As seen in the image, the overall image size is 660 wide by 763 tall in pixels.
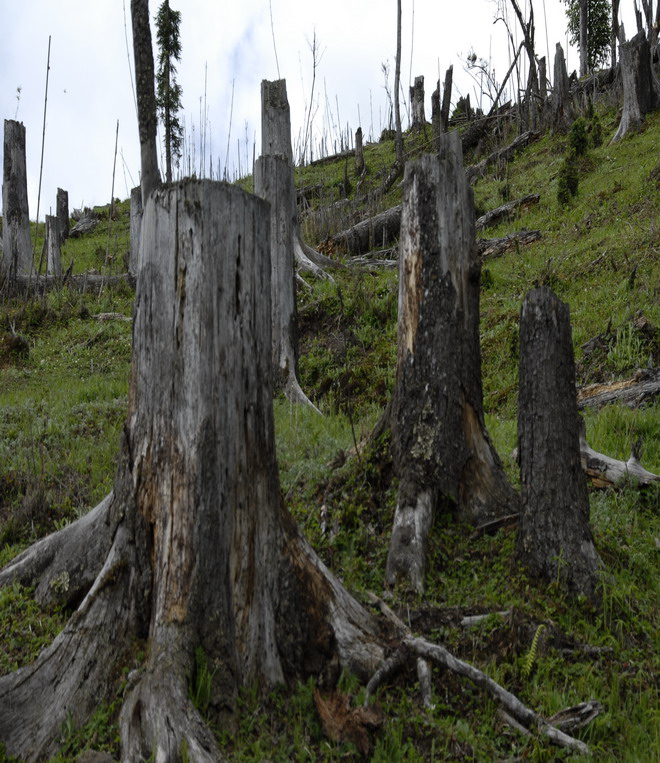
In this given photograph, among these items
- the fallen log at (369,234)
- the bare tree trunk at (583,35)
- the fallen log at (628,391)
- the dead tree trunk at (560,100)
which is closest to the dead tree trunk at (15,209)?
the fallen log at (369,234)

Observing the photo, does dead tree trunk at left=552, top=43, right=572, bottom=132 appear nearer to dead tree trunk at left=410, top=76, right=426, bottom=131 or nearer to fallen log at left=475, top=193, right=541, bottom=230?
fallen log at left=475, top=193, right=541, bottom=230

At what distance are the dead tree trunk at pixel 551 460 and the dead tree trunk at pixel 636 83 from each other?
566 inches

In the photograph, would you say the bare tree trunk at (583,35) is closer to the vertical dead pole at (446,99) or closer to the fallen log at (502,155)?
the vertical dead pole at (446,99)

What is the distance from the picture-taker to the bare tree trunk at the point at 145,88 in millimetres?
8836

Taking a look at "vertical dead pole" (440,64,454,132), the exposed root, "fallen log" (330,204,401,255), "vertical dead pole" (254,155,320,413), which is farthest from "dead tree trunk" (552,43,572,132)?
the exposed root

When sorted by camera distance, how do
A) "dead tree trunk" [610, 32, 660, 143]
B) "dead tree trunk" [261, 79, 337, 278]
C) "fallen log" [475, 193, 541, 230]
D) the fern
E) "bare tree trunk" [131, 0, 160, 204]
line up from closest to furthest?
the fern < "bare tree trunk" [131, 0, 160, 204] < "dead tree trunk" [261, 79, 337, 278] < "fallen log" [475, 193, 541, 230] < "dead tree trunk" [610, 32, 660, 143]

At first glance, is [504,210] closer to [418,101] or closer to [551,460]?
[551,460]

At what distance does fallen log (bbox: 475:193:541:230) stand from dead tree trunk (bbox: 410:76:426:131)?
1386cm

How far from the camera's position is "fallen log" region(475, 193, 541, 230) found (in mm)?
14414

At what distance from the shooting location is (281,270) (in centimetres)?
896

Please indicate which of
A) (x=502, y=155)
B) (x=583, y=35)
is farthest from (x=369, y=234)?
(x=583, y=35)

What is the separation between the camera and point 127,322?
39.8ft

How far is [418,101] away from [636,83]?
501 inches

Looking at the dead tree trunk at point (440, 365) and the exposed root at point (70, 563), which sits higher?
the dead tree trunk at point (440, 365)
